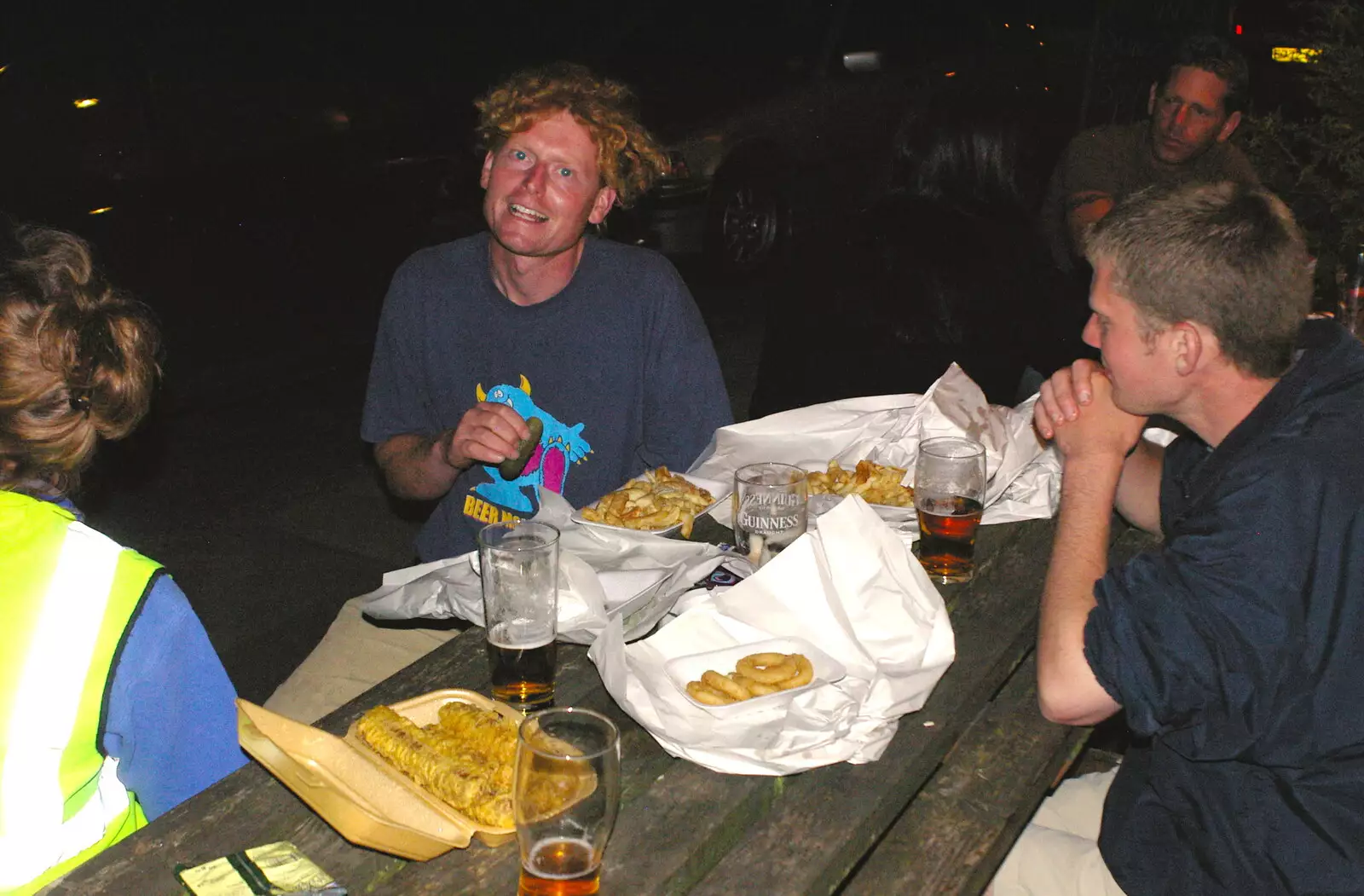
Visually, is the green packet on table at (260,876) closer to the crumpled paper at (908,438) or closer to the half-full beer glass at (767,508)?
the half-full beer glass at (767,508)

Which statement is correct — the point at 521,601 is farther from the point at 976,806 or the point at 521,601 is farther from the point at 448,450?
the point at 448,450

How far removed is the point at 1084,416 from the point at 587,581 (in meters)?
1.00

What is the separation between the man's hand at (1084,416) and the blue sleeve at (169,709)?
1.56 metres

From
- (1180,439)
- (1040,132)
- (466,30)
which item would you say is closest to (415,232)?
(466,30)

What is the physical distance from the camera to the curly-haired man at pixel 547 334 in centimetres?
316

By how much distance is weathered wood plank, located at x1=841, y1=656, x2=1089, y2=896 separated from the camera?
177 centimetres

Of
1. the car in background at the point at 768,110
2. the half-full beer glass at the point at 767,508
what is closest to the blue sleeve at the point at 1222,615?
the half-full beer glass at the point at 767,508

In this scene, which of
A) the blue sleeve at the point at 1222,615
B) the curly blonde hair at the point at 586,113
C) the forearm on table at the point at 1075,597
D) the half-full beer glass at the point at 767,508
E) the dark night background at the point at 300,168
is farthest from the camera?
the dark night background at the point at 300,168

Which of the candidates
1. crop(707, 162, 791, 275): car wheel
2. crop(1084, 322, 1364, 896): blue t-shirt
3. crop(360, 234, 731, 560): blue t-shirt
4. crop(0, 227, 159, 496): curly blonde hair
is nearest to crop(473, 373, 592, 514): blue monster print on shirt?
crop(360, 234, 731, 560): blue t-shirt

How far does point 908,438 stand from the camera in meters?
2.90

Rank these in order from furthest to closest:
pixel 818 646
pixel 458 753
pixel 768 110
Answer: pixel 768 110 → pixel 818 646 → pixel 458 753

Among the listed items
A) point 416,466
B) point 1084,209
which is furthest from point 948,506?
point 1084,209

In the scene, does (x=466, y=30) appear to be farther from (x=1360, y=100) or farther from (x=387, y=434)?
(x=387, y=434)

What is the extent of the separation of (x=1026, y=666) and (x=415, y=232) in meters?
7.08
